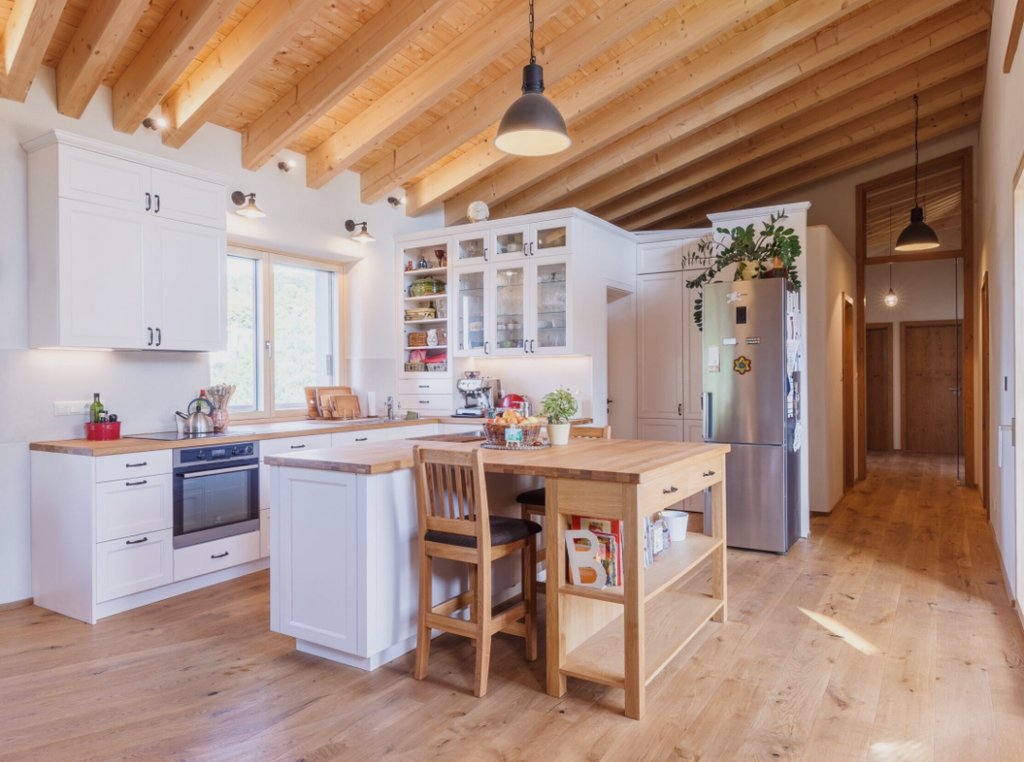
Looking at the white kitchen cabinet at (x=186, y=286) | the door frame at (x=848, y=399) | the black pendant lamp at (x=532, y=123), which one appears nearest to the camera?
the black pendant lamp at (x=532, y=123)

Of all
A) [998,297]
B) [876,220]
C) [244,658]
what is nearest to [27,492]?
[244,658]

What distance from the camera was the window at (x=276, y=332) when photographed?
5.12 meters

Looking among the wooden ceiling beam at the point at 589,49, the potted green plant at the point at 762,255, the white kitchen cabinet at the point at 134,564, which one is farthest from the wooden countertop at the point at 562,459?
the wooden ceiling beam at the point at 589,49

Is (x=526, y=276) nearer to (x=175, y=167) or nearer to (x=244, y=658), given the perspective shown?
(x=175, y=167)

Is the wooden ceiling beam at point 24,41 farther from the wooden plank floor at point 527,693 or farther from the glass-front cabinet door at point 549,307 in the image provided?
the glass-front cabinet door at point 549,307

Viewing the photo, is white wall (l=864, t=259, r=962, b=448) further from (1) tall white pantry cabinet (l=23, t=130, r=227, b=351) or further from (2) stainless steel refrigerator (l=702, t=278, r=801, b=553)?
(1) tall white pantry cabinet (l=23, t=130, r=227, b=351)

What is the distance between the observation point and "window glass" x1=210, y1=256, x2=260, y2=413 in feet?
16.6

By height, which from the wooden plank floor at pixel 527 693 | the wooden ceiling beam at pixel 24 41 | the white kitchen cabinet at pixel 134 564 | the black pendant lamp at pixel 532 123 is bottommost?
the wooden plank floor at pixel 527 693

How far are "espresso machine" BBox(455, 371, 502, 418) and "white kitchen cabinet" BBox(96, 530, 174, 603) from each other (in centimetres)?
252

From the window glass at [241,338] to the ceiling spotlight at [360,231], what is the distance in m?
0.82

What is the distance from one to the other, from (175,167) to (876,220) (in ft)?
26.1

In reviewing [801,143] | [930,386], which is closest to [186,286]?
[801,143]

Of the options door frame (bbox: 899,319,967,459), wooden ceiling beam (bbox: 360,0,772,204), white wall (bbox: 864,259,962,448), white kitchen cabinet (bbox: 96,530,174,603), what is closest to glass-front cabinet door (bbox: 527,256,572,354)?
wooden ceiling beam (bbox: 360,0,772,204)

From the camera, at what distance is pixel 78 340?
11.9 ft
